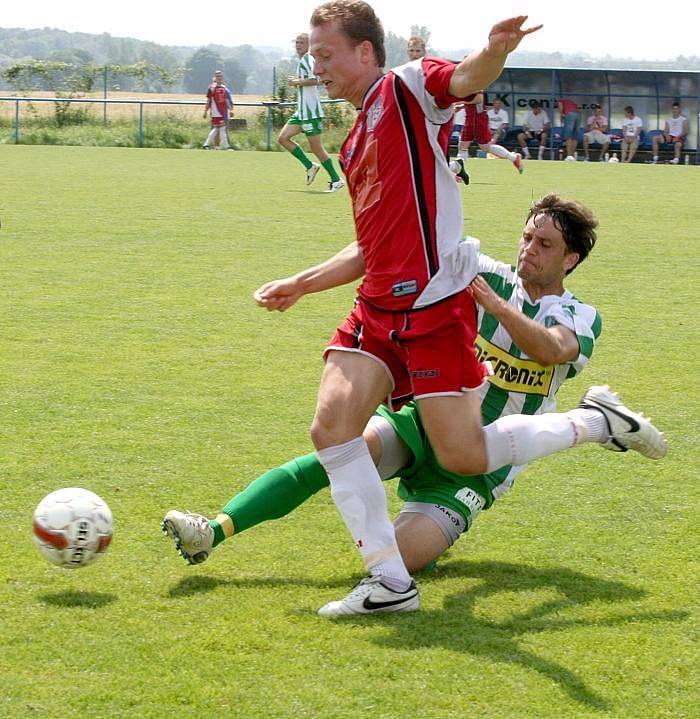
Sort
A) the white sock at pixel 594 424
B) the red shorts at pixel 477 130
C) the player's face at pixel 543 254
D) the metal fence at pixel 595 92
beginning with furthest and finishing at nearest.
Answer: the metal fence at pixel 595 92 → the red shorts at pixel 477 130 → the player's face at pixel 543 254 → the white sock at pixel 594 424

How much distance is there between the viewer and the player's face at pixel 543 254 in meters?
4.56

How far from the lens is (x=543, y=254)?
4578mm

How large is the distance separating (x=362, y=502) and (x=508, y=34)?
151 centimetres

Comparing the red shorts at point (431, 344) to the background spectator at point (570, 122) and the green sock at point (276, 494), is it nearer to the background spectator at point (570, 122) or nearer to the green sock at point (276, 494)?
the green sock at point (276, 494)

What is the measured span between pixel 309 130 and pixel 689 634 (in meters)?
15.4

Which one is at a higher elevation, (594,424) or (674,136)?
(674,136)

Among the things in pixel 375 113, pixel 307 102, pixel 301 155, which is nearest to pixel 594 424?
pixel 375 113

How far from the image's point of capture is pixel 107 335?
317 inches

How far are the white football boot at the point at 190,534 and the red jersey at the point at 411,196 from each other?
0.95m

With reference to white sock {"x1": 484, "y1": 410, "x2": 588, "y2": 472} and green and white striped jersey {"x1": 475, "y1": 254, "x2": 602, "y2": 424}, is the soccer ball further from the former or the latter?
green and white striped jersey {"x1": 475, "y1": 254, "x2": 602, "y2": 424}

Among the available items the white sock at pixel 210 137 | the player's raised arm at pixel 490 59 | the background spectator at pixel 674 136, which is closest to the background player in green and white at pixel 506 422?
the player's raised arm at pixel 490 59

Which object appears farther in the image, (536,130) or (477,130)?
(536,130)

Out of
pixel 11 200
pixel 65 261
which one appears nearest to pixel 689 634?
pixel 65 261

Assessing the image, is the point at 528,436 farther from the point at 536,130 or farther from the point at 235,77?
the point at 235,77
